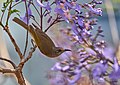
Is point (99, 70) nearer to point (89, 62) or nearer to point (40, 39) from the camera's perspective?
point (89, 62)

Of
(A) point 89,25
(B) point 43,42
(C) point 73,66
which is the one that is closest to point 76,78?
(C) point 73,66

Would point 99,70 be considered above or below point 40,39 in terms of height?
below

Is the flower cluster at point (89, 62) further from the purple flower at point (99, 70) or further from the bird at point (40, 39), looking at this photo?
the bird at point (40, 39)

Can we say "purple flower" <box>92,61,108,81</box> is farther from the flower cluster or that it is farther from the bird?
the bird

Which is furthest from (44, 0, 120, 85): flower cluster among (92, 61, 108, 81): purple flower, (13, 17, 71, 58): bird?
(13, 17, 71, 58): bird

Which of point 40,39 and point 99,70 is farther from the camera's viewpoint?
point 99,70

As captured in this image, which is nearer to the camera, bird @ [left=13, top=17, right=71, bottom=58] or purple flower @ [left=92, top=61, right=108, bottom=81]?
bird @ [left=13, top=17, right=71, bottom=58]

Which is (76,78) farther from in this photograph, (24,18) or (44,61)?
(44,61)

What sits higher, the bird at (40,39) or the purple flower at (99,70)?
A: the bird at (40,39)

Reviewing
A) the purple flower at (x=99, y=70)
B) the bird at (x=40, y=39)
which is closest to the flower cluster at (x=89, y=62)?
the purple flower at (x=99, y=70)

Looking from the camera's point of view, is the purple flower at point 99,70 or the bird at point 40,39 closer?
the bird at point 40,39

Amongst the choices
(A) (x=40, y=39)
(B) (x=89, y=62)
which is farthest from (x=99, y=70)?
(A) (x=40, y=39)
